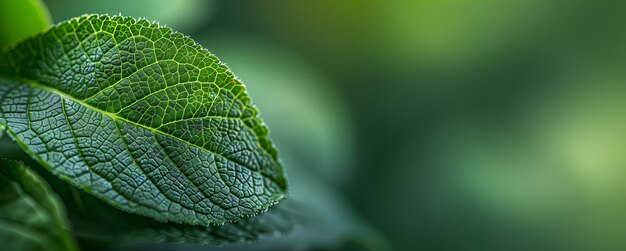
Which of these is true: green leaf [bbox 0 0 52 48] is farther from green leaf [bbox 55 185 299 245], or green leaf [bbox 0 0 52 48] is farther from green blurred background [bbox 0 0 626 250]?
green blurred background [bbox 0 0 626 250]

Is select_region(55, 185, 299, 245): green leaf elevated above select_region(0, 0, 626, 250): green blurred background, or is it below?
below

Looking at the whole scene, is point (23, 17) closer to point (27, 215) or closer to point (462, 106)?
point (27, 215)

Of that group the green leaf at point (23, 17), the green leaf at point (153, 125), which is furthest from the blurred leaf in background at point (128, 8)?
the green leaf at point (153, 125)

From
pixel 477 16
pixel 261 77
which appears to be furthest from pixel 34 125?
pixel 477 16

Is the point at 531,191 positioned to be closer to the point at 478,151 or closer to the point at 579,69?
the point at 478,151

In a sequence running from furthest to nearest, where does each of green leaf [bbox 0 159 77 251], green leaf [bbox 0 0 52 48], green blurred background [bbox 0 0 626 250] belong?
green blurred background [bbox 0 0 626 250] → green leaf [bbox 0 0 52 48] → green leaf [bbox 0 159 77 251]

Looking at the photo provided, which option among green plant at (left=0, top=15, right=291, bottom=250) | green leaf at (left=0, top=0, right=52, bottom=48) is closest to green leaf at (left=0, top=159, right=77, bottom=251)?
green plant at (left=0, top=15, right=291, bottom=250)

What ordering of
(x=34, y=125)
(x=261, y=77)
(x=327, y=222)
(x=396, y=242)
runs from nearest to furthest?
(x=34, y=125)
(x=327, y=222)
(x=261, y=77)
(x=396, y=242)
